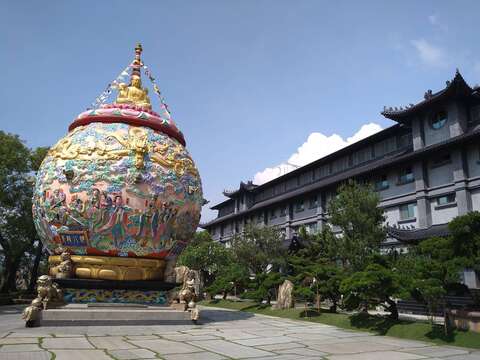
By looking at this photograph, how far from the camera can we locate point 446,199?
2261cm

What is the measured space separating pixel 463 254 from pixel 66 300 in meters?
12.4

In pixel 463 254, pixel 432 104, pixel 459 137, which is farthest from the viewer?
pixel 432 104

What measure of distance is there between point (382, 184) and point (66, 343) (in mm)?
23314

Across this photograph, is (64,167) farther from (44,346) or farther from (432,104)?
(432,104)

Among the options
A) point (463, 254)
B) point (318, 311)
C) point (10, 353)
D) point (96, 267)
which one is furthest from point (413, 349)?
point (96, 267)

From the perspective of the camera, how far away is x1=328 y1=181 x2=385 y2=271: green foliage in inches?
691

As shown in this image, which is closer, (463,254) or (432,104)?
(463,254)

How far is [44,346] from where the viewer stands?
832 centimetres

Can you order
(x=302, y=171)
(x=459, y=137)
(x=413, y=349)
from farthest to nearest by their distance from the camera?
(x=302, y=171) < (x=459, y=137) < (x=413, y=349)

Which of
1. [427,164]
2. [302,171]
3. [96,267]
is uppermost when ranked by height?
[302,171]

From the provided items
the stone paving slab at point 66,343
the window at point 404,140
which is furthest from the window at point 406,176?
the stone paving slab at point 66,343

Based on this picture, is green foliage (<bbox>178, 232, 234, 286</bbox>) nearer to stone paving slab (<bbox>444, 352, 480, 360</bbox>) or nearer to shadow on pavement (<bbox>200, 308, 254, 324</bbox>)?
shadow on pavement (<bbox>200, 308, 254, 324</bbox>)

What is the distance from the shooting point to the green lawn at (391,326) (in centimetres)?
979

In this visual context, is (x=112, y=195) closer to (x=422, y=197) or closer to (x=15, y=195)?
(x=15, y=195)
